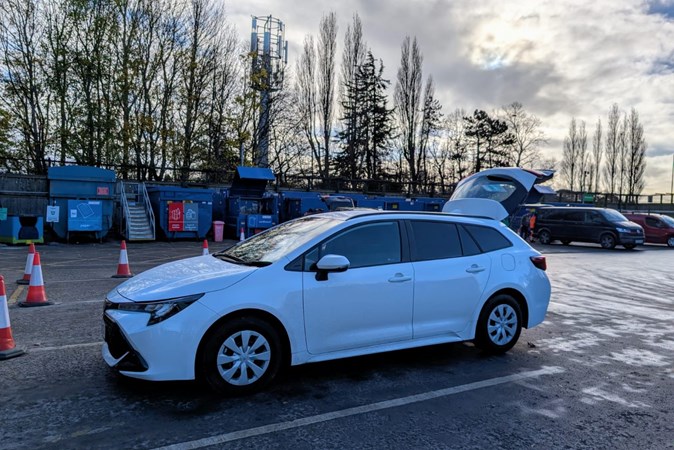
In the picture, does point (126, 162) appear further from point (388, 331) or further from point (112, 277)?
point (388, 331)

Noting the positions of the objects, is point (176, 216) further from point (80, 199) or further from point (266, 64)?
point (266, 64)

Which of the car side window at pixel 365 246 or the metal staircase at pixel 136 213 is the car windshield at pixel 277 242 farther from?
the metal staircase at pixel 136 213

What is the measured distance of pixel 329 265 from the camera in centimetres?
403

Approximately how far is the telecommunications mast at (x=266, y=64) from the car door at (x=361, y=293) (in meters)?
27.6

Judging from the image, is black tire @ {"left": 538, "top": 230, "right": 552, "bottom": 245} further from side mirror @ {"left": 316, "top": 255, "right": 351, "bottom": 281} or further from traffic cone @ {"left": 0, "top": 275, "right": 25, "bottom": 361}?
traffic cone @ {"left": 0, "top": 275, "right": 25, "bottom": 361}

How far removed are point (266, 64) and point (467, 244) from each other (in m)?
30.6

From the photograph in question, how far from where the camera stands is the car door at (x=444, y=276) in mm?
4629

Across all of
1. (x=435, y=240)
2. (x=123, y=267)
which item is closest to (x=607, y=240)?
(x=435, y=240)

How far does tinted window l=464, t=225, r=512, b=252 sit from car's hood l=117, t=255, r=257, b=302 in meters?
2.58

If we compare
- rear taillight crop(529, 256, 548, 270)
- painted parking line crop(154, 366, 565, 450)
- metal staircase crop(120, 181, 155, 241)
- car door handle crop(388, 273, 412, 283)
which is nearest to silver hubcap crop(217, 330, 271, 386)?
painted parking line crop(154, 366, 565, 450)

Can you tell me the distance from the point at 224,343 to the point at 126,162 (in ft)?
81.5

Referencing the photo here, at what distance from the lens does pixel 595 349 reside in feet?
17.9

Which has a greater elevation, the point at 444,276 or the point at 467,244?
the point at 467,244

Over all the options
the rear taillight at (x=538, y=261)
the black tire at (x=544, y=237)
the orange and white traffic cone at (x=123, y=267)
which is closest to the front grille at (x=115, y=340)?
the rear taillight at (x=538, y=261)
